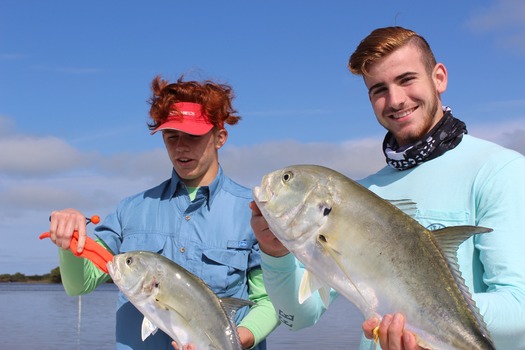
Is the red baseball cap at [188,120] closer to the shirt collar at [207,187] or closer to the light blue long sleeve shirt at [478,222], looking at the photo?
the shirt collar at [207,187]

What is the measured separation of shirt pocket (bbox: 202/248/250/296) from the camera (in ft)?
16.9

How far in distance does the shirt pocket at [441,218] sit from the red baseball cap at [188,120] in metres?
1.96

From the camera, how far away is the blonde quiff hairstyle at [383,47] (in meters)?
4.21

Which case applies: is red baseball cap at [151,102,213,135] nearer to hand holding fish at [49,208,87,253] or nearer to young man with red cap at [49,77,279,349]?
young man with red cap at [49,77,279,349]

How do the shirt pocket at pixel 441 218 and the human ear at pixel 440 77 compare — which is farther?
the human ear at pixel 440 77

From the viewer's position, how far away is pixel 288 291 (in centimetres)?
380

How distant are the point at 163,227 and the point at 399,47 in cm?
226

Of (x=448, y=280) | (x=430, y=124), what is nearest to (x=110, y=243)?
(x=430, y=124)

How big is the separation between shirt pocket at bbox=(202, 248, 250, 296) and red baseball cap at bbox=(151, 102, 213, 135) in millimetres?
919

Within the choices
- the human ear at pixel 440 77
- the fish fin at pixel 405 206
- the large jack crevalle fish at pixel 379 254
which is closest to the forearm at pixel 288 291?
the large jack crevalle fish at pixel 379 254

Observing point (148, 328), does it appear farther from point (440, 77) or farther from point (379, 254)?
point (440, 77)

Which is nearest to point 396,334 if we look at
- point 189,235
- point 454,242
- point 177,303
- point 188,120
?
point 454,242

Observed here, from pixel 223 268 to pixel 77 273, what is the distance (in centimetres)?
108

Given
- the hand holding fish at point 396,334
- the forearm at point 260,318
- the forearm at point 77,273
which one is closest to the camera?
the hand holding fish at point 396,334
